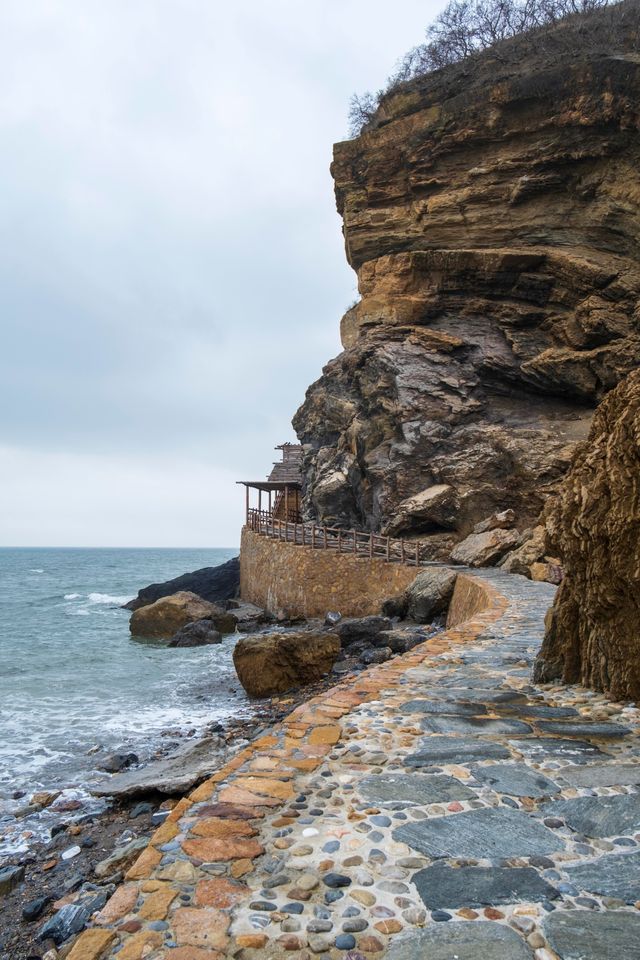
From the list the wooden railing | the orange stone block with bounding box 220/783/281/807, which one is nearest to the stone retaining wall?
the wooden railing

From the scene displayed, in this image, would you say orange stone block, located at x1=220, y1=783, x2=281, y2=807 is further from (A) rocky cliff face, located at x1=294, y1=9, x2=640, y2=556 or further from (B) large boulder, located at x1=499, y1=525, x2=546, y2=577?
(A) rocky cliff face, located at x1=294, y1=9, x2=640, y2=556

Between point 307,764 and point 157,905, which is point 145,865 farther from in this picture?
point 307,764

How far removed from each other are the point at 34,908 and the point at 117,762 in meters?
3.85

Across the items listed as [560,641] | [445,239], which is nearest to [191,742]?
[560,641]

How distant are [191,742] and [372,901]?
21.9ft

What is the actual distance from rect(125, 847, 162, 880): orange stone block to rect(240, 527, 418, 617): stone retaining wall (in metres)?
16.2

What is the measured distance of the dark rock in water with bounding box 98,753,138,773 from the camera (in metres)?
8.09

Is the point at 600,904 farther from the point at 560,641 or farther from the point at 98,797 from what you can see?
the point at 98,797

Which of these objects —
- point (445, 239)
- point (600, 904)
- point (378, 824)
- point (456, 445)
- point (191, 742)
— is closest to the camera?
point (600, 904)

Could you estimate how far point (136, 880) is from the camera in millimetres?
2738

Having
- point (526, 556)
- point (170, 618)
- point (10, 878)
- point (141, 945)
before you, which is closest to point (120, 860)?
point (10, 878)

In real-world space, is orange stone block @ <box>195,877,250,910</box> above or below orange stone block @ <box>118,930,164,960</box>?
above

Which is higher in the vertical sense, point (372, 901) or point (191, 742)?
point (372, 901)

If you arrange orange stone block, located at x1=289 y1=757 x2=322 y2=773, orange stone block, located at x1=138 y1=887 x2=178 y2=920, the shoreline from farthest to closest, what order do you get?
the shoreline → orange stone block, located at x1=289 y1=757 x2=322 y2=773 → orange stone block, located at x1=138 y1=887 x2=178 y2=920
